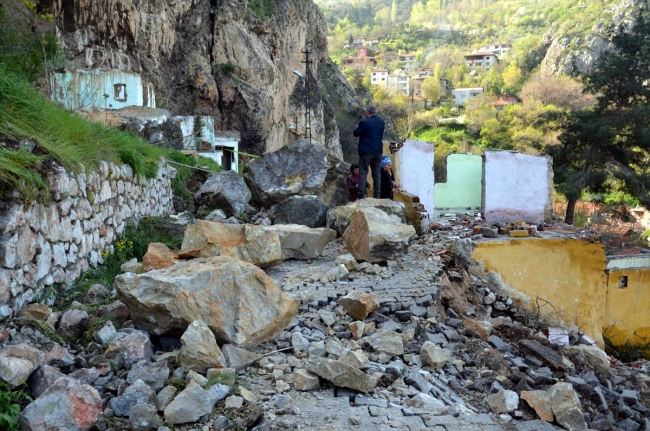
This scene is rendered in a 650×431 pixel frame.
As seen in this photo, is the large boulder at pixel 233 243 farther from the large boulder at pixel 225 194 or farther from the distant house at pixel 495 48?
the distant house at pixel 495 48

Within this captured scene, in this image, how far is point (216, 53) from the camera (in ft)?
92.9

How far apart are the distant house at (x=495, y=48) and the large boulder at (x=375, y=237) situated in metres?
114

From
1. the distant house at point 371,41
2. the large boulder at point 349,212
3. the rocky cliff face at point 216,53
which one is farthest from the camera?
the distant house at point 371,41

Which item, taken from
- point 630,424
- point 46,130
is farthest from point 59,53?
point 630,424

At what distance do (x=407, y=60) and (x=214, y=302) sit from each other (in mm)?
119297

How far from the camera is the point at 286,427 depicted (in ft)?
9.67

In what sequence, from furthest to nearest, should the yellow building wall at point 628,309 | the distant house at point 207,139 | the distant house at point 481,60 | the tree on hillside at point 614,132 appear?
the distant house at point 481,60 < the tree on hillside at point 614,132 < the distant house at point 207,139 < the yellow building wall at point 628,309

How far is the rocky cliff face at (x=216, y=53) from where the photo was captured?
22.1 metres

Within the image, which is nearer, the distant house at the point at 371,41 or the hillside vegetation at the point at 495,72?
the hillside vegetation at the point at 495,72

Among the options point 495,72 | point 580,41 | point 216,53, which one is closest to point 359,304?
point 216,53

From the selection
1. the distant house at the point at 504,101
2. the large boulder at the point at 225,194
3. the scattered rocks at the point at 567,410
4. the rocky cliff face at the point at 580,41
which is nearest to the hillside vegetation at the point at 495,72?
the rocky cliff face at the point at 580,41

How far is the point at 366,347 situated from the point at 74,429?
2.15 meters

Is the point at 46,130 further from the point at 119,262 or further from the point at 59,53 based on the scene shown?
the point at 59,53

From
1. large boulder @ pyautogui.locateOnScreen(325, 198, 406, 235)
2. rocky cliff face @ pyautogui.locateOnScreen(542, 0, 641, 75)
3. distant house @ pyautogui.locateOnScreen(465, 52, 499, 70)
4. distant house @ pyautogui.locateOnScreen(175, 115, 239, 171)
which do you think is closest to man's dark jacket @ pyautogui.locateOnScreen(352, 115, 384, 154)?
large boulder @ pyautogui.locateOnScreen(325, 198, 406, 235)
